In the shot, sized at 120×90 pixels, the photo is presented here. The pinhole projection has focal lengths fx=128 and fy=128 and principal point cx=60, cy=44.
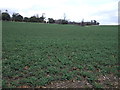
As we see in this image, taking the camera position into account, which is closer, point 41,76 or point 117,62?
point 41,76

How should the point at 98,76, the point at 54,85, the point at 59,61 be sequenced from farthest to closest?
the point at 59,61, the point at 98,76, the point at 54,85

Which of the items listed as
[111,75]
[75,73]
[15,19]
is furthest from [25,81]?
[15,19]

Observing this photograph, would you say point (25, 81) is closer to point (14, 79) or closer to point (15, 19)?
point (14, 79)

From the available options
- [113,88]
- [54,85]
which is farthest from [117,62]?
[54,85]

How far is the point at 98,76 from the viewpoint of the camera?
5.45m

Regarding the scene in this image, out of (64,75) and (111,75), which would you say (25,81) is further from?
(111,75)

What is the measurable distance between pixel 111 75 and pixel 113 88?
3.59 feet

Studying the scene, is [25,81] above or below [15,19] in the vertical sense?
below

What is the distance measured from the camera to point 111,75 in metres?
5.67

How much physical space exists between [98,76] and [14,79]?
135 inches

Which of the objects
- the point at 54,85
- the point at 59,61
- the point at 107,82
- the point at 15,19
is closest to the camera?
the point at 54,85

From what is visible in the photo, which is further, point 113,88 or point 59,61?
point 59,61

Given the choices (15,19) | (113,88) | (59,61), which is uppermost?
(15,19)

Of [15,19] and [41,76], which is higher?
[15,19]
